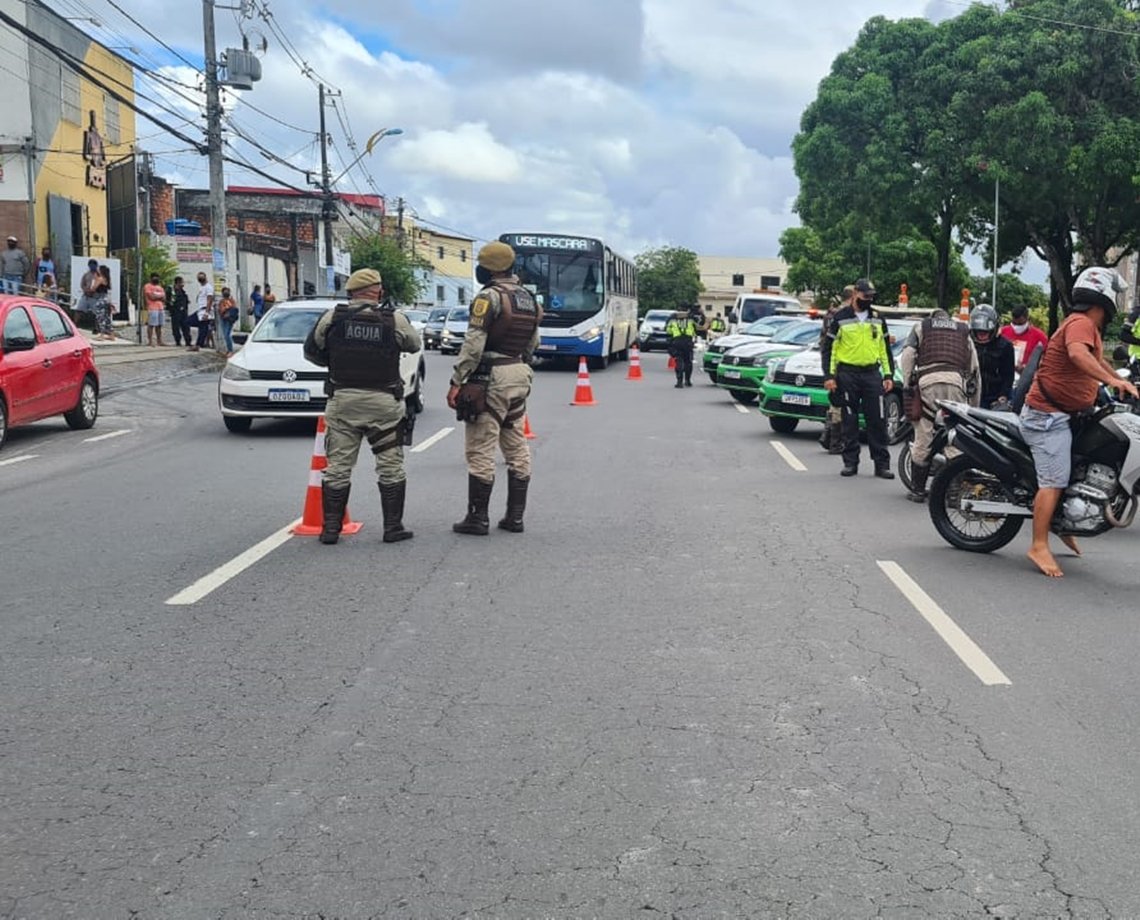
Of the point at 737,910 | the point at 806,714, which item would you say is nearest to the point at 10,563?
the point at 806,714

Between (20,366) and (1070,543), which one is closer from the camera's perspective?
(1070,543)

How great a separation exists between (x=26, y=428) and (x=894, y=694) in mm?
13466

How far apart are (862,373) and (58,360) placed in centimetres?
912

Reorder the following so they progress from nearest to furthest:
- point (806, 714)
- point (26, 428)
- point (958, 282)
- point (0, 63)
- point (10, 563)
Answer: point (806, 714) < point (10, 563) < point (26, 428) < point (0, 63) < point (958, 282)

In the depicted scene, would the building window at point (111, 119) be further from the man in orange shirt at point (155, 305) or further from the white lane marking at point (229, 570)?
the white lane marking at point (229, 570)

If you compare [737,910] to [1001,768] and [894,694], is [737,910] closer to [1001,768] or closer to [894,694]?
[1001,768]

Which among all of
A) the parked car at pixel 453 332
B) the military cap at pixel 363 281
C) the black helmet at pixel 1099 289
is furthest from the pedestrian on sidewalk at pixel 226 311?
the black helmet at pixel 1099 289

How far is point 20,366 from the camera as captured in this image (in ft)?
44.3

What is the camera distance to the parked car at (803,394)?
48.2 ft

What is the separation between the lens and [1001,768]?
4367 mm

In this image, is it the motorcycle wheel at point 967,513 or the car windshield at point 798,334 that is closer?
the motorcycle wheel at point 967,513

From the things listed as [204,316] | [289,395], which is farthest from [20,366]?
[204,316]

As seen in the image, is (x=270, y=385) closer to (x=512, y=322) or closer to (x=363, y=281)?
(x=363, y=281)

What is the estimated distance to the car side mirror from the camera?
13312mm
